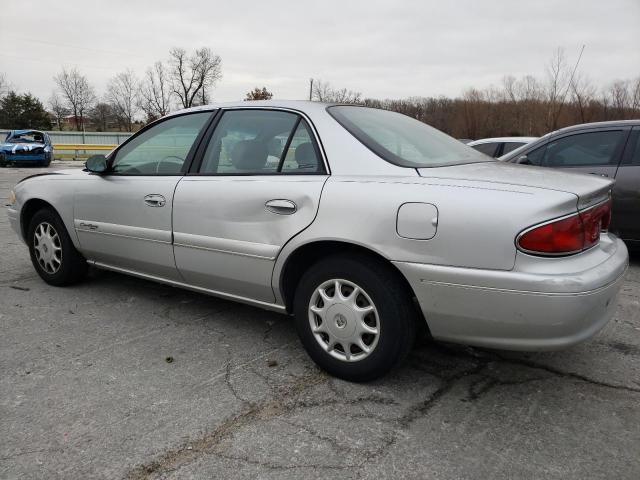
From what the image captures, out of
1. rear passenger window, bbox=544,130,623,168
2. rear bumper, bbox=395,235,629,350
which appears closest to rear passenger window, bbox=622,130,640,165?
rear passenger window, bbox=544,130,623,168

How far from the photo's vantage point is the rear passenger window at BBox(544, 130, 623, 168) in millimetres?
5441

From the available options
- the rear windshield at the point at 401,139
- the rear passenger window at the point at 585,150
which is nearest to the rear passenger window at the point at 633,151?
the rear passenger window at the point at 585,150

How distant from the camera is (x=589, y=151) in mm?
5598

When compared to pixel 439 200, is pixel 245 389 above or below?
below

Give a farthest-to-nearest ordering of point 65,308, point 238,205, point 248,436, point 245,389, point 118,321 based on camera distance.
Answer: point 65,308
point 118,321
point 238,205
point 245,389
point 248,436

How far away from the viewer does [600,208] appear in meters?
2.60

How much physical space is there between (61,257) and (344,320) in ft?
9.28

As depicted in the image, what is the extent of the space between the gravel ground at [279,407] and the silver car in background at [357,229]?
33 cm

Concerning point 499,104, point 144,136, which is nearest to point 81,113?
point 499,104

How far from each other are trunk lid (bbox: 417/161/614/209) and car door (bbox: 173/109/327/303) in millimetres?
669

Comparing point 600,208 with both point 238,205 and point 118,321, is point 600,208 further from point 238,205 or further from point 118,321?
point 118,321

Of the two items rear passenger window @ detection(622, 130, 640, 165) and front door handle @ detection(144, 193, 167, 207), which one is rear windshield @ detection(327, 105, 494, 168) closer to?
front door handle @ detection(144, 193, 167, 207)

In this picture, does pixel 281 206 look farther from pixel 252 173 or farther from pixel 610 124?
pixel 610 124

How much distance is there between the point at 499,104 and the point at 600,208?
48.6 metres
